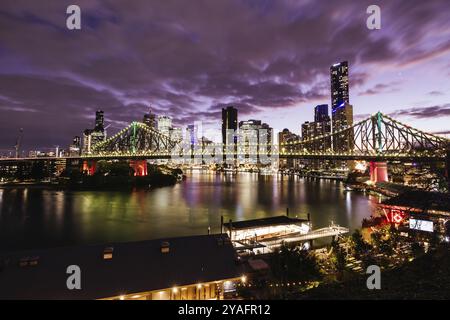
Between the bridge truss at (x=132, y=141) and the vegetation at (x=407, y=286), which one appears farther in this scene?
the bridge truss at (x=132, y=141)

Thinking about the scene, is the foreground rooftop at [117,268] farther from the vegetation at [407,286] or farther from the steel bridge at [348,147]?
the steel bridge at [348,147]

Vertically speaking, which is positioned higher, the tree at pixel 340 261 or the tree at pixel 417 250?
the tree at pixel 417 250

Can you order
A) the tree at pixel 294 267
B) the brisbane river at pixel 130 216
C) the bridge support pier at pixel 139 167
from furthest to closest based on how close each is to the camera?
the bridge support pier at pixel 139 167 < the brisbane river at pixel 130 216 < the tree at pixel 294 267

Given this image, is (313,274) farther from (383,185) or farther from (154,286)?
(383,185)

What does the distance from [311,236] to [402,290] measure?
37.4ft

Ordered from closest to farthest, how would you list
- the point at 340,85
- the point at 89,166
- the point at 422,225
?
the point at 422,225 < the point at 89,166 < the point at 340,85

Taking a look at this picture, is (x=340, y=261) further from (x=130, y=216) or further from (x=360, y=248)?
(x=130, y=216)

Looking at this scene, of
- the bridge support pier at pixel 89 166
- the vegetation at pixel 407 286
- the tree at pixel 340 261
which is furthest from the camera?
the bridge support pier at pixel 89 166

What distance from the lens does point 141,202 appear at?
36.2 meters

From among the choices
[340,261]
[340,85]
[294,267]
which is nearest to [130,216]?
[294,267]

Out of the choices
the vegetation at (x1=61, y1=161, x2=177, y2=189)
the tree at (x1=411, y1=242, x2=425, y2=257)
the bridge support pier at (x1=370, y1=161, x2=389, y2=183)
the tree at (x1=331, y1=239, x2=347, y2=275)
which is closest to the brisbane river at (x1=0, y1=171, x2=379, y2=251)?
the tree at (x1=411, y1=242, x2=425, y2=257)

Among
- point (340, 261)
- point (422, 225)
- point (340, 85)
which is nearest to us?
point (340, 261)

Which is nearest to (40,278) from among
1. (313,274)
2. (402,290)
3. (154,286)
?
(154,286)

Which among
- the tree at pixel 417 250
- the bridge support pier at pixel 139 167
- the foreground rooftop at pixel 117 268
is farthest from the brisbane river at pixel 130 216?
the bridge support pier at pixel 139 167
